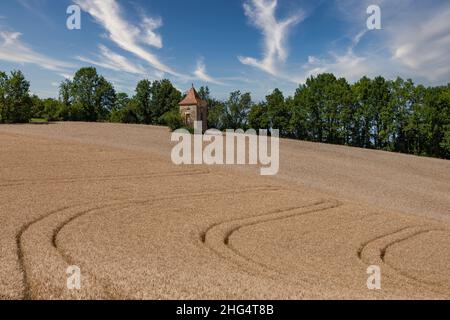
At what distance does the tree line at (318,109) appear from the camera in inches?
2511

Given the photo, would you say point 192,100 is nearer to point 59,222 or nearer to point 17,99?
point 17,99

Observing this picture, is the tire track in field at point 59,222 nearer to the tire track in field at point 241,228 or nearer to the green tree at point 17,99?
the tire track in field at point 241,228

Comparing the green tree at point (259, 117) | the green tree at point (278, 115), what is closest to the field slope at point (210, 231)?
the green tree at point (278, 115)

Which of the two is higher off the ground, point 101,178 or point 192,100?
point 192,100

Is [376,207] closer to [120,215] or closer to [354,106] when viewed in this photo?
[120,215]

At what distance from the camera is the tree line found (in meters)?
63.8

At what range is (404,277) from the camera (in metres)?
10.9

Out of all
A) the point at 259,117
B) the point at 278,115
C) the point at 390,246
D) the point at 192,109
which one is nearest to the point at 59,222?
the point at 390,246

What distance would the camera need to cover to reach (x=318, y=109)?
7656 centimetres

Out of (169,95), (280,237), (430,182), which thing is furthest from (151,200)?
(169,95)

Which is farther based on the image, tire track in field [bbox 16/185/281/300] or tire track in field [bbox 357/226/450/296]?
tire track in field [bbox 357/226/450/296]

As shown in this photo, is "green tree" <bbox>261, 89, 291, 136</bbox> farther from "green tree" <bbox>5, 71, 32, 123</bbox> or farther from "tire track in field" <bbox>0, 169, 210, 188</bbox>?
"tire track in field" <bbox>0, 169, 210, 188</bbox>

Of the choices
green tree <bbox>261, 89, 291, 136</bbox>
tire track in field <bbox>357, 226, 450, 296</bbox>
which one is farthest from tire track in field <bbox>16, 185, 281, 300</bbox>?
green tree <bbox>261, 89, 291, 136</bbox>

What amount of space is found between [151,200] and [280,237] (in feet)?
24.9
